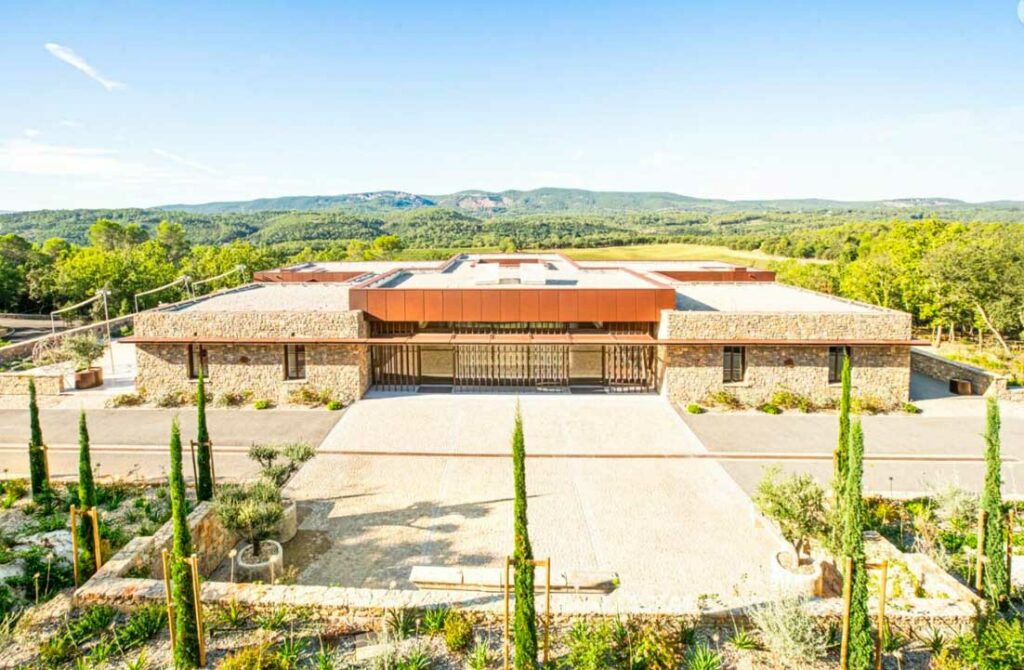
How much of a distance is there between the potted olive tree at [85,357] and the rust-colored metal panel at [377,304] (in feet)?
35.3

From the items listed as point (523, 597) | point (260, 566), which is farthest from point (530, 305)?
point (523, 597)

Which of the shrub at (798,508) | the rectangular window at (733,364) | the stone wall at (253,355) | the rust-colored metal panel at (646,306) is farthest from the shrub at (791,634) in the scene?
the stone wall at (253,355)

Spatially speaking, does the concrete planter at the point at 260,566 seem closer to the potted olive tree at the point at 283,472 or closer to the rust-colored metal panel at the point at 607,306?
the potted olive tree at the point at 283,472

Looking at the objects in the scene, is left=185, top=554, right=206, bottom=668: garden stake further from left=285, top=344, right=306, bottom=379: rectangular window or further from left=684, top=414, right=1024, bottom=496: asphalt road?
left=285, top=344, right=306, bottom=379: rectangular window

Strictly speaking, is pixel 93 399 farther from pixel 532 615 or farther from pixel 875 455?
pixel 875 455

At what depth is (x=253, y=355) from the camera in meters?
20.6

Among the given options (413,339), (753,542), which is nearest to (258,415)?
(413,339)

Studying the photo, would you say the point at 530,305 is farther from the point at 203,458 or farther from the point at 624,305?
the point at 203,458

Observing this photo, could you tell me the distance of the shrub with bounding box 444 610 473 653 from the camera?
7902mm

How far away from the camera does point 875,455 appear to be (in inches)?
625

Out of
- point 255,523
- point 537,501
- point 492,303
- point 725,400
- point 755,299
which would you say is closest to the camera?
point 255,523

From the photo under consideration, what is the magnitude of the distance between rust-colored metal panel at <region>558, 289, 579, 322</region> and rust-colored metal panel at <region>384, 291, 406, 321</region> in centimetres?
538

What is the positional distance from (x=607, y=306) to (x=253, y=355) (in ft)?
39.9

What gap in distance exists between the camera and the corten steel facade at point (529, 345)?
19906mm
